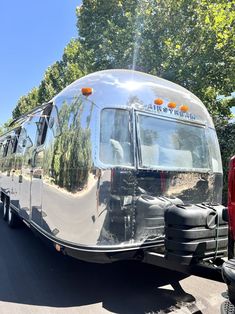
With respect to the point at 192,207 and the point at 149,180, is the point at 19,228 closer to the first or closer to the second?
the point at 149,180

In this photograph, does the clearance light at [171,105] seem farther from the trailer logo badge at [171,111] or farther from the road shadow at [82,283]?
the road shadow at [82,283]

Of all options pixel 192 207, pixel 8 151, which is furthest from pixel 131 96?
pixel 8 151

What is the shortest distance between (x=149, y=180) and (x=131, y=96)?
1.08 meters

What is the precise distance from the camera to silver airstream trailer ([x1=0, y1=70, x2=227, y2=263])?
3.88 meters

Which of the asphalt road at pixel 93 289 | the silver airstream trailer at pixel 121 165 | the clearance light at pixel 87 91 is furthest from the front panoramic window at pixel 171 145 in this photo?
the asphalt road at pixel 93 289

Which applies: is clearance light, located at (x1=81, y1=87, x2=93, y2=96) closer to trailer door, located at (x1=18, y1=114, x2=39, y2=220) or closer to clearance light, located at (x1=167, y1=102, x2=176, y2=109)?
clearance light, located at (x1=167, y1=102, x2=176, y2=109)

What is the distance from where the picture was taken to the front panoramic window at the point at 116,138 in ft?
12.9

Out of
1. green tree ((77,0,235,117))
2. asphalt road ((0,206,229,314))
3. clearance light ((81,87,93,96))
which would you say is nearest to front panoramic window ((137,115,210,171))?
clearance light ((81,87,93,96))

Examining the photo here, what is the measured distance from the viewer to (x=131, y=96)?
422 cm

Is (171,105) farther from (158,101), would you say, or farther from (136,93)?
(136,93)

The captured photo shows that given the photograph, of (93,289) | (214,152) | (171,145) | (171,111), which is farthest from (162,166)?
(93,289)

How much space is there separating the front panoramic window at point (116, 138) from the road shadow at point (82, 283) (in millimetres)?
1728

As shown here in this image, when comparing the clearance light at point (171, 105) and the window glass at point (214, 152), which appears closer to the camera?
the clearance light at point (171, 105)

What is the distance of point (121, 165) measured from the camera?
393 cm
